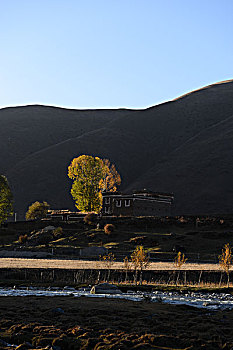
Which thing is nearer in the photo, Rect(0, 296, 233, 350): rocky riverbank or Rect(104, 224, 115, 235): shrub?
Rect(0, 296, 233, 350): rocky riverbank

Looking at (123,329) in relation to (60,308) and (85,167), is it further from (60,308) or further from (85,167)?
(85,167)

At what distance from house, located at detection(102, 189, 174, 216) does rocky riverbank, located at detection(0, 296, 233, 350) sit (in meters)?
81.8

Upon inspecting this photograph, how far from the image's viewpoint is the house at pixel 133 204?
4304 inches

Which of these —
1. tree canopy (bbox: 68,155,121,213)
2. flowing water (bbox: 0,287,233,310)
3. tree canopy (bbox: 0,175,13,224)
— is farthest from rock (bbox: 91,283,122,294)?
tree canopy (bbox: 68,155,121,213)

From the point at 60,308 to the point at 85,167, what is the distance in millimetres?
88625

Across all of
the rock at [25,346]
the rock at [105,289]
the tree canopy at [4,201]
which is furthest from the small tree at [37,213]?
the rock at [25,346]

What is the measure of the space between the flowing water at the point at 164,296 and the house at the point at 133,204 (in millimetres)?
72808

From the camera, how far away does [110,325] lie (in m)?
20.5

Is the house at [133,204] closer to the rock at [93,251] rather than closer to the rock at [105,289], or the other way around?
the rock at [93,251]

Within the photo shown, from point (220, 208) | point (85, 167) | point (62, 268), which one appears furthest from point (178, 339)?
point (220, 208)

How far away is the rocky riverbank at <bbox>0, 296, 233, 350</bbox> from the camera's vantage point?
→ 17438 mm

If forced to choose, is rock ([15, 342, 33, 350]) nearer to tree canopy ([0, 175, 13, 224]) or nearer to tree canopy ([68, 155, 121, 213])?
tree canopy ([0, 175, 13, 224])

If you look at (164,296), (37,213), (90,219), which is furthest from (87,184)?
(164,296)

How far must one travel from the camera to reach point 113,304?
26250 mm
